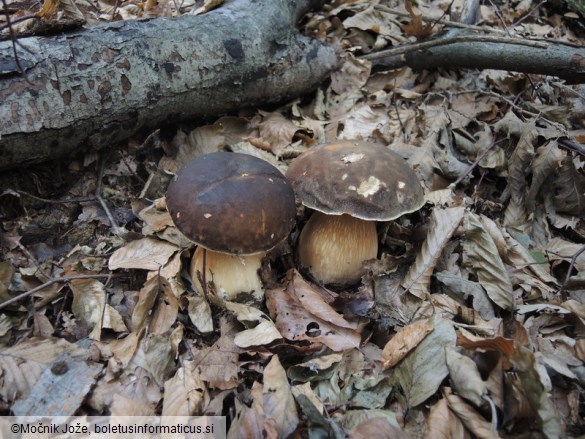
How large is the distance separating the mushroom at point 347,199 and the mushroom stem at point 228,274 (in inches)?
15.3

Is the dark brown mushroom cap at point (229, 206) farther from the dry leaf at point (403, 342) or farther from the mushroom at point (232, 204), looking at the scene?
the dry leaf at point (403, 342)

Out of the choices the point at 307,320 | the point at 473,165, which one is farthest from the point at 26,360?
the point at 473,165

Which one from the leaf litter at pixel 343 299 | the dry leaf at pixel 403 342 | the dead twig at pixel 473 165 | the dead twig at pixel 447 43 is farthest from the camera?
the dead twig at pixel 447 43

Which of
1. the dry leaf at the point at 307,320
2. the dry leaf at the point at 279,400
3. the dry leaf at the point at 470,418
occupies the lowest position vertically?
the dry leaf at the point at 307,320

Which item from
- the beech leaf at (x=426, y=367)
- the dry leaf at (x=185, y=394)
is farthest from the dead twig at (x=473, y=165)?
the dry leaf at (x=185, y=394)

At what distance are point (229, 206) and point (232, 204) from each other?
2 centimetres

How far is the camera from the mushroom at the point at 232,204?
79.0 inches

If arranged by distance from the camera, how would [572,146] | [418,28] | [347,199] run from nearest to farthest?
[347,199]
[572,146]
[418,28]

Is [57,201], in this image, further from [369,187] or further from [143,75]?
[369,187]

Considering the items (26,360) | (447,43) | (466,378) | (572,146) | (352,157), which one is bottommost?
(26,360)

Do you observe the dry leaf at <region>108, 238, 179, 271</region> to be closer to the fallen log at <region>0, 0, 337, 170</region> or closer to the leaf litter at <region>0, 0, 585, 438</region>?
the leaf litter at <region>0, 0, 585, 438</region>

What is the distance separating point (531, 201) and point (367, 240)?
1314mm

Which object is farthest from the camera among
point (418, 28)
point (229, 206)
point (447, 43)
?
point (418, 28)

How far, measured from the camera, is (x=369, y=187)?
7.22ft
